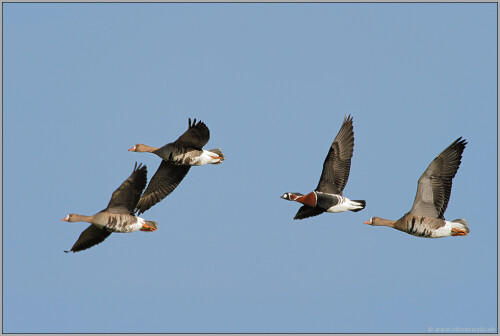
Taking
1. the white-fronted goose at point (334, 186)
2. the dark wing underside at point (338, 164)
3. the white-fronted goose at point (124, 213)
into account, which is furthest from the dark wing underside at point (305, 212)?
the white-fronted goose at point (124, 213)

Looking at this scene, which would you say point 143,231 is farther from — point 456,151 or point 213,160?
point 456,151

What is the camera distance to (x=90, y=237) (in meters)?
27.1

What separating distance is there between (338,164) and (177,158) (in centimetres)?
439

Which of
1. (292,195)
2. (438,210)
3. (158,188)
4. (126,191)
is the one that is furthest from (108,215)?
(438,210)

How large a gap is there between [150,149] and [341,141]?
5.31 metres

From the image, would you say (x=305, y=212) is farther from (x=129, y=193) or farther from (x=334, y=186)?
(x=129, y=193)

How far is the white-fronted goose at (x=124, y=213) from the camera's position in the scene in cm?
2553

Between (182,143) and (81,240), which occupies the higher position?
(182,143)

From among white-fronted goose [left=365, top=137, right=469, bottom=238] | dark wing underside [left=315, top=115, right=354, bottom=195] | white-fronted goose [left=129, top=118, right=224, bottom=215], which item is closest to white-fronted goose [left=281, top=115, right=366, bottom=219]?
dark wing underside [left=315, top=115, right=354, bottom=195]

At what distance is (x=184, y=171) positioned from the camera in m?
28.2

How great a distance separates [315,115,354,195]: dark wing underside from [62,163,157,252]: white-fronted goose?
4.76 metres

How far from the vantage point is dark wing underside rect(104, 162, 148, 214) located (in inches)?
1005

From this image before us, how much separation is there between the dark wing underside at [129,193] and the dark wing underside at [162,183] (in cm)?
225

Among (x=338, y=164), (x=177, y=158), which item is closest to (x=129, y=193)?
(x=177, y=158)
